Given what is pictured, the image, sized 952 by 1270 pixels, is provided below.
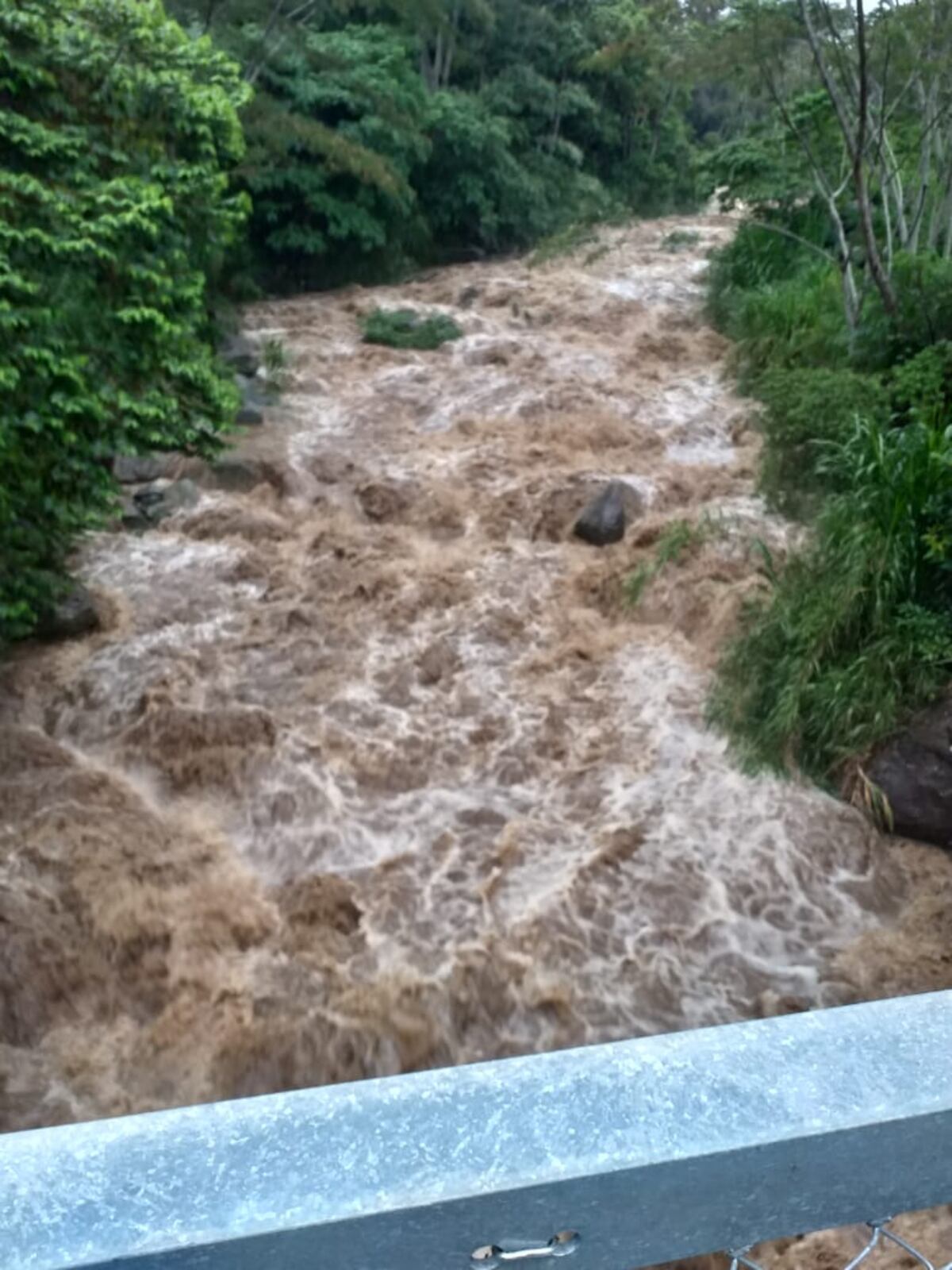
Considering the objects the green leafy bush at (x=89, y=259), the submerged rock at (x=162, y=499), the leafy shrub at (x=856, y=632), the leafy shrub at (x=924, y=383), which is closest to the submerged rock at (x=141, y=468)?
the submerged rock at (x=162, y=499)

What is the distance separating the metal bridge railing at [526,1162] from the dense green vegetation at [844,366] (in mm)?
4623

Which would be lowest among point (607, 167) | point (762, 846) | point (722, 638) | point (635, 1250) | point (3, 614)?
point (762, 846)

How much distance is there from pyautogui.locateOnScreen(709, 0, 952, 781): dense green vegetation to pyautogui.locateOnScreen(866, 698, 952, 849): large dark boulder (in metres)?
0.11

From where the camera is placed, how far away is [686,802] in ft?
17.9

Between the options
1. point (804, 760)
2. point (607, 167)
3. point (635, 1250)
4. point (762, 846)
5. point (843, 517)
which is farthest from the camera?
point (607, 167)

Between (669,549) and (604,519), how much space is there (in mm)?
716

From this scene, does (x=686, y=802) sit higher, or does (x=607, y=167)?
(x=607, y=167)

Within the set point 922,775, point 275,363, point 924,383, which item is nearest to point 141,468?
point 275,363

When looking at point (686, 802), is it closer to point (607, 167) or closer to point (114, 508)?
point (114, 508)

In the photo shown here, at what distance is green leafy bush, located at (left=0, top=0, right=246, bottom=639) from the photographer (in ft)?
17.9

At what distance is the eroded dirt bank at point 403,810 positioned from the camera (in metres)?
4.30

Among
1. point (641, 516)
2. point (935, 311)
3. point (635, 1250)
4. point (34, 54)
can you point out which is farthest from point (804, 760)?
point (34, 54)

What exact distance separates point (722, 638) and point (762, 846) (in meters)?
1.55

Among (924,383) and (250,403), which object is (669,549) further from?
(250,403)
